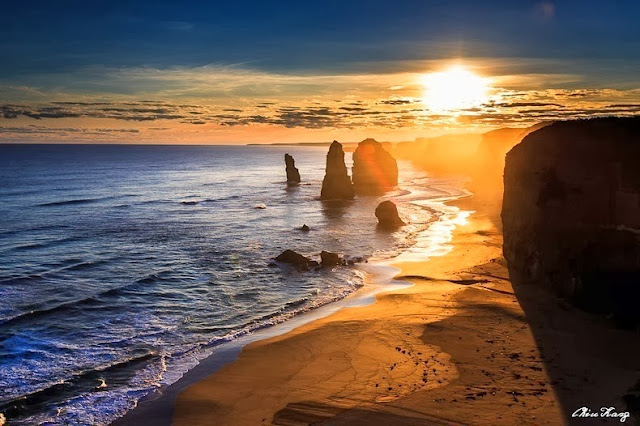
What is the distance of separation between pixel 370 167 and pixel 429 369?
102 metres

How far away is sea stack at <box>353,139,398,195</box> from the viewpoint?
122250 millimetres

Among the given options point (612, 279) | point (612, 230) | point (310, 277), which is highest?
point (612, 230)

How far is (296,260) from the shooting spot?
4544 cm

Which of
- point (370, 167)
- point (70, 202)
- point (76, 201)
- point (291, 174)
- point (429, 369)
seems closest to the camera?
point (429, 369)

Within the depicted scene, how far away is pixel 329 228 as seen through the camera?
65.9m

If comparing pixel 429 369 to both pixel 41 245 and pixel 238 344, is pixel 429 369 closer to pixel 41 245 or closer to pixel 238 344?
pixel 238 344

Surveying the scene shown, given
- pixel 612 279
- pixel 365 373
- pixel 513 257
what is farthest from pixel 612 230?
pixel 365 373

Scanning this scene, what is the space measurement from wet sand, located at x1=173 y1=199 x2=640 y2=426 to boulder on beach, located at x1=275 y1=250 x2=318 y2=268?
490 inches

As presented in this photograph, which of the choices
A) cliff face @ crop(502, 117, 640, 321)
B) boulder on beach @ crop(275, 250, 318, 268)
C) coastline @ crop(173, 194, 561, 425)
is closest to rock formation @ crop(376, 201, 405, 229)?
boulder on beach @ crop(275, 250, 318, 268)

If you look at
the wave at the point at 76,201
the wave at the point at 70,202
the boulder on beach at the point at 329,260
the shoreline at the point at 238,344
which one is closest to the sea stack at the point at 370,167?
the wave at the point at 76,201

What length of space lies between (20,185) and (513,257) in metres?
124

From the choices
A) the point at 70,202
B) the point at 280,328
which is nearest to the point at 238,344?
the point at 280,328

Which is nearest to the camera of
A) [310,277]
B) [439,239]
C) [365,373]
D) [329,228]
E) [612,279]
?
[365,373]

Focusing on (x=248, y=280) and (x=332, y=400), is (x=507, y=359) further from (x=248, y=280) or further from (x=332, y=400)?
(x=248, y=280)
